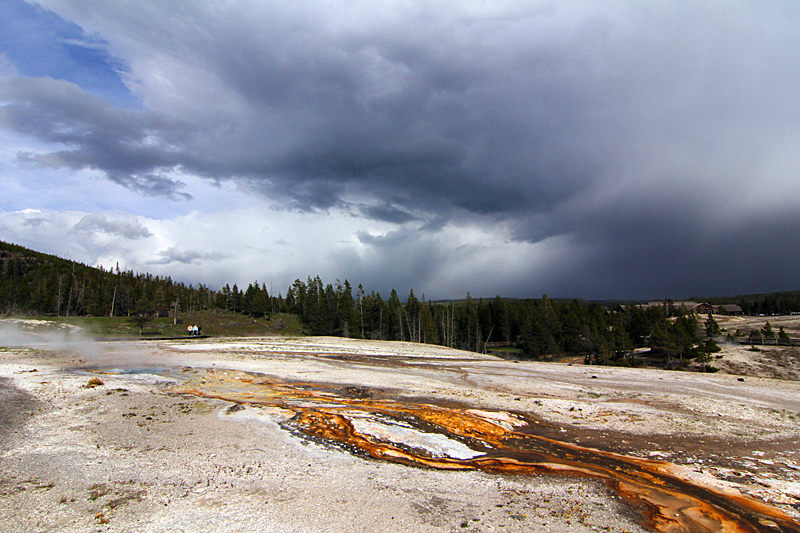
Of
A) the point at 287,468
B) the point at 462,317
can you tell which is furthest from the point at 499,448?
the point at 462,317

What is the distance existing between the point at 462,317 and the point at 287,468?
9597cm

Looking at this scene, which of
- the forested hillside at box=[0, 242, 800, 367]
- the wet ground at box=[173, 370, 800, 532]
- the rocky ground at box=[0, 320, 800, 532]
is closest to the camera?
the rocky ground at box=[0, 320, 800, 532]

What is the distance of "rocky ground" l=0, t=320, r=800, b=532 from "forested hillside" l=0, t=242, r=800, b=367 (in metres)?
49.1

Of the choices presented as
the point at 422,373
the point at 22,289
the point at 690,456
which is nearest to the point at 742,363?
the point at 422,373

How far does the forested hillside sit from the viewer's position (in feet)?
206

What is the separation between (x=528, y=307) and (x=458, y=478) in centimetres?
9142

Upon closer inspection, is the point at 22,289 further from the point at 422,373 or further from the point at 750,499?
the point at 750,499

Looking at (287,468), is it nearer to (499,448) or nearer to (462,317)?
(499,448)

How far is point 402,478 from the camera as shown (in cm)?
782

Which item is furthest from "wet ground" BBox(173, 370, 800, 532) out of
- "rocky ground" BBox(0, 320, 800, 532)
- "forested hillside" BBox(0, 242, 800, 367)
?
"forested hillside" BBox(0, 242, 800, 367)

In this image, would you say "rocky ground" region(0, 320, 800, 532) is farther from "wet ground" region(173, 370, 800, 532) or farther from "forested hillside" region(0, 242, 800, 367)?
"forested hillside" region(0, 242, 800, 367)

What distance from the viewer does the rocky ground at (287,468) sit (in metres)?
6.04

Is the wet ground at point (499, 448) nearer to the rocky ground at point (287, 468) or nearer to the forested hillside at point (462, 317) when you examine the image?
the rocky ground at point (287, 468)

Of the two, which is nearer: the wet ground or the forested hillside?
the wet ground
